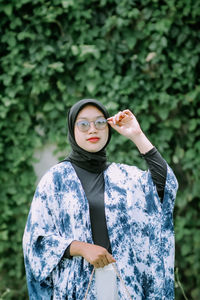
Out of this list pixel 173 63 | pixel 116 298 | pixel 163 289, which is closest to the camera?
pixel 116 298

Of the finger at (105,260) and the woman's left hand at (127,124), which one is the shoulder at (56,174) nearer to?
the woman's left hand at (127,124)

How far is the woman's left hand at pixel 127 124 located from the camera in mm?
1963

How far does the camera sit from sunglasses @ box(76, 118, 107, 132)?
6.67ft

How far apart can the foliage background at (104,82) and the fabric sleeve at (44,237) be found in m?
1.52

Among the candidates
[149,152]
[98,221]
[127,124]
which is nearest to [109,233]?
[98,221]

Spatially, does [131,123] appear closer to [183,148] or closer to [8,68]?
[183,148]

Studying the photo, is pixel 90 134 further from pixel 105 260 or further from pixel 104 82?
pixel 104 82

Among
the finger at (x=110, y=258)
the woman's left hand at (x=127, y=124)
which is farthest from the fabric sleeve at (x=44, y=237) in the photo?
the woman's left hand at (x=127, y=124)

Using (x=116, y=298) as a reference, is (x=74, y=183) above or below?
above

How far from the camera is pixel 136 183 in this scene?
6.68 ft

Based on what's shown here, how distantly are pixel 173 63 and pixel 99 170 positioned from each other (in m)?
1.64

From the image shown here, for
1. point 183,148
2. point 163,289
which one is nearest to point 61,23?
point 183,148

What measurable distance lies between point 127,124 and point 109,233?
54cm

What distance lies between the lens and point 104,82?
3439mm
